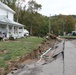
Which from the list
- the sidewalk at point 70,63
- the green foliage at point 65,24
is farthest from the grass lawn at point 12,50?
the green foliage at point 65,24

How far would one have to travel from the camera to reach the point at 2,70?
9664 mm

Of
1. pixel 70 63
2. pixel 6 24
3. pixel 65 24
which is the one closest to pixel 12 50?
pixel 70 63

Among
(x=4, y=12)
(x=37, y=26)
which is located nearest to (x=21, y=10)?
(x=37, y=26)

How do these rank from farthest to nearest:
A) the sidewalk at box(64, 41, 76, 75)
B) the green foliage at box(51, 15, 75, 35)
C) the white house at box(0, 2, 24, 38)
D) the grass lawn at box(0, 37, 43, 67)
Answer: the green foliage at box(51, 15, 75, 35) → the white house at box(0, 2, 24, 38) → the grass lawn at box(0, 37, 43, 67) → the sidewalk at box(64, 41, 76, 75)

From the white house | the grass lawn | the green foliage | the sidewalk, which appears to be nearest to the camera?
the sidewalk

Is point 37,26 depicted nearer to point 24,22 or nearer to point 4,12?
point 24,22

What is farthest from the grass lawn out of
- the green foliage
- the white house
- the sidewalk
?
the green foliage

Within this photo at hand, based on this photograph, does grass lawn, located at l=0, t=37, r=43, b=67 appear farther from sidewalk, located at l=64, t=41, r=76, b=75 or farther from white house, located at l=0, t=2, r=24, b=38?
white house, located at l=0, t=2, r=24, b=38

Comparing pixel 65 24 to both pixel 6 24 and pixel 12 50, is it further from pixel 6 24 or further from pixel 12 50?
pixel 12 50

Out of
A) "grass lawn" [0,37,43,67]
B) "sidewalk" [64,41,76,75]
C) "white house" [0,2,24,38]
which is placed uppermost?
"white house" [0,2,24,38]

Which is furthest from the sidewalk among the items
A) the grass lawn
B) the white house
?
the white house

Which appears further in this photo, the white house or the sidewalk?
the white house

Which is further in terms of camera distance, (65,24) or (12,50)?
(65,24)

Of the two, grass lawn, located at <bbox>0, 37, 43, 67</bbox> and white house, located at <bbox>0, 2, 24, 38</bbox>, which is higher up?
white house, located at <bbox>0, 2, 24, 38</bbox>
